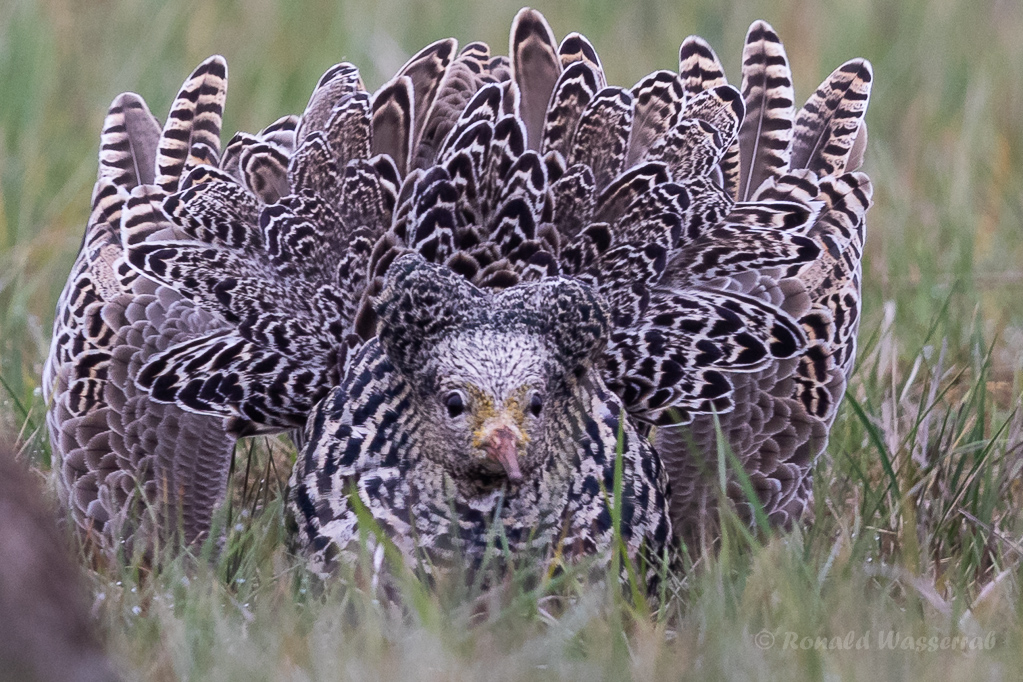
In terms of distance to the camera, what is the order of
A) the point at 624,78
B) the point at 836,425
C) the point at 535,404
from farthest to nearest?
1. the point at 624,78
2. the point at 836,425
3. the point at 535,404

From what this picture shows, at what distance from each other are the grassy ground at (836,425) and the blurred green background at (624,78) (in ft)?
0.05

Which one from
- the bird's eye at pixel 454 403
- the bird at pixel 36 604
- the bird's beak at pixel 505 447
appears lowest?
the bird at pixel 36 604

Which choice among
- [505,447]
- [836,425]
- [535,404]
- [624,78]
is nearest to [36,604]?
[505,447]

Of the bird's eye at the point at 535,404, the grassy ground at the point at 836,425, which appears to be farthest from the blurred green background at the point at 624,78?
the bird's eye at the point at 535,404

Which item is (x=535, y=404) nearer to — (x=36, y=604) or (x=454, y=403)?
(x=454, y=403)

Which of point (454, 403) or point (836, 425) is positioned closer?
point (454, 403)

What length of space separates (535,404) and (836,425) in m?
1.64

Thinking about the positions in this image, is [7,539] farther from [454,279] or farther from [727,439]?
[727,439]

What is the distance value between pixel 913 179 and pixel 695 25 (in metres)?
1.42

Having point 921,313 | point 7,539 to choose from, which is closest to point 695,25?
point 921,313

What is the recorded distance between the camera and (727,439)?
3.71m

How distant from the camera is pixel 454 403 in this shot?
2.97 metres

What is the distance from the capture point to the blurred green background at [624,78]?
5.59 meters

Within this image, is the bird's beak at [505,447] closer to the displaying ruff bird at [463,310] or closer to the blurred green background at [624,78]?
the displaying ruff bird at [463,310]
